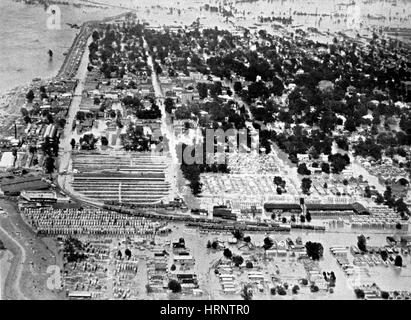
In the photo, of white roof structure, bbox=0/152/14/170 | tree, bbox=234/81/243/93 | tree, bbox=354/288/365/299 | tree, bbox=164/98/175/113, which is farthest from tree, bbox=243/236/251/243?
tree, bbox=234/81/243/93

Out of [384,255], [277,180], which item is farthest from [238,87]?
[384,255]

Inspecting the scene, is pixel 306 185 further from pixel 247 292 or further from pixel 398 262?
pixel 247 292

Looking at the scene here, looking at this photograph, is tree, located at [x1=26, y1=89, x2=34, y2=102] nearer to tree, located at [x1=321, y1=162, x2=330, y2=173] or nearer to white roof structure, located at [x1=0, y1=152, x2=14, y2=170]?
white roof structure, located at [x1=0, y1=152, x2=14, y2=170]

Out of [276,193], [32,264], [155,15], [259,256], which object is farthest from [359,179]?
[155,15]

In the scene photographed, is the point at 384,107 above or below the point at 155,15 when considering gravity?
below

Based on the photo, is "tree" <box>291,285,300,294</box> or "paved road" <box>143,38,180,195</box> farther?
"paved road" <box>143,38,180,195</box>

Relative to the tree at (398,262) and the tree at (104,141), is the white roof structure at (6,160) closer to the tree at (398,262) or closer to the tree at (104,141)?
the tree at (104,141)

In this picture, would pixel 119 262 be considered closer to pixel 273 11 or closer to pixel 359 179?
pixel 359 179
